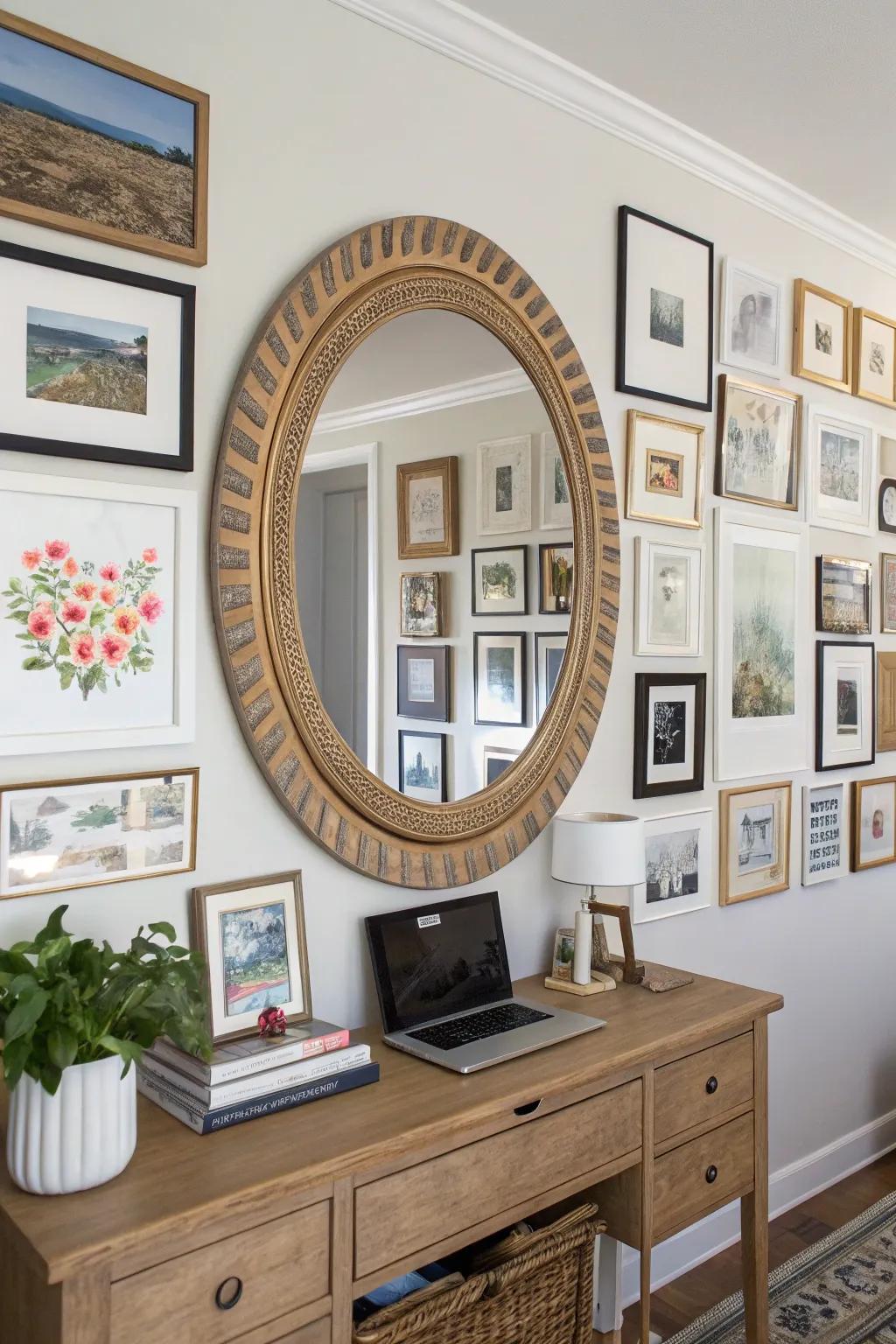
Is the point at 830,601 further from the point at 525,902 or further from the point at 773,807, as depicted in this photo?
the point at 525,902

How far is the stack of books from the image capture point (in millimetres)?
1504

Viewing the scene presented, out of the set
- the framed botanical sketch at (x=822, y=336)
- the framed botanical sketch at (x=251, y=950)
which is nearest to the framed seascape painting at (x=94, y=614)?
the framed botanical sketch at (x=251, y=950)

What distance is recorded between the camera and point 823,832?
10.5ft

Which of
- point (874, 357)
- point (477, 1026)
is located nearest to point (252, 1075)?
point (477, 1026)

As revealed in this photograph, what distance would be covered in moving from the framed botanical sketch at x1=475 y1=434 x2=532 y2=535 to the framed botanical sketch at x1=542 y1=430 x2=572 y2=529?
42 mm

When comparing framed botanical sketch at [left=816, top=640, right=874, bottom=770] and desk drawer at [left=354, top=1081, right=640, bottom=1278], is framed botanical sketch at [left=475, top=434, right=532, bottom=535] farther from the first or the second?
framed botanical sketch at [left=816, top=640, right=874, bottom=770]

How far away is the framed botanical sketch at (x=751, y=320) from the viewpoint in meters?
2.82

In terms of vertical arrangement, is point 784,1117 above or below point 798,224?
below

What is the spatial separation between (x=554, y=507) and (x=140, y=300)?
984 millimetres

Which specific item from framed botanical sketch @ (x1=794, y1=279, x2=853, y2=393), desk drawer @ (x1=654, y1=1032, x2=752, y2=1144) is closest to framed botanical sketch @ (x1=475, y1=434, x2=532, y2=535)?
desk drawer @ (x1=654, y1=1032, x2=752, y2=1144)

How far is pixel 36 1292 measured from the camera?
1.28 metres

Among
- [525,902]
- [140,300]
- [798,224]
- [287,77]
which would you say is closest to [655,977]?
[525,902]

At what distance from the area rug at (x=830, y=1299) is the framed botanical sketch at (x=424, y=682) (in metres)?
1.50

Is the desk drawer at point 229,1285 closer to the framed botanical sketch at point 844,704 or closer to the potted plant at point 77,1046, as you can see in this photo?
the potted plant at point 77,1046
